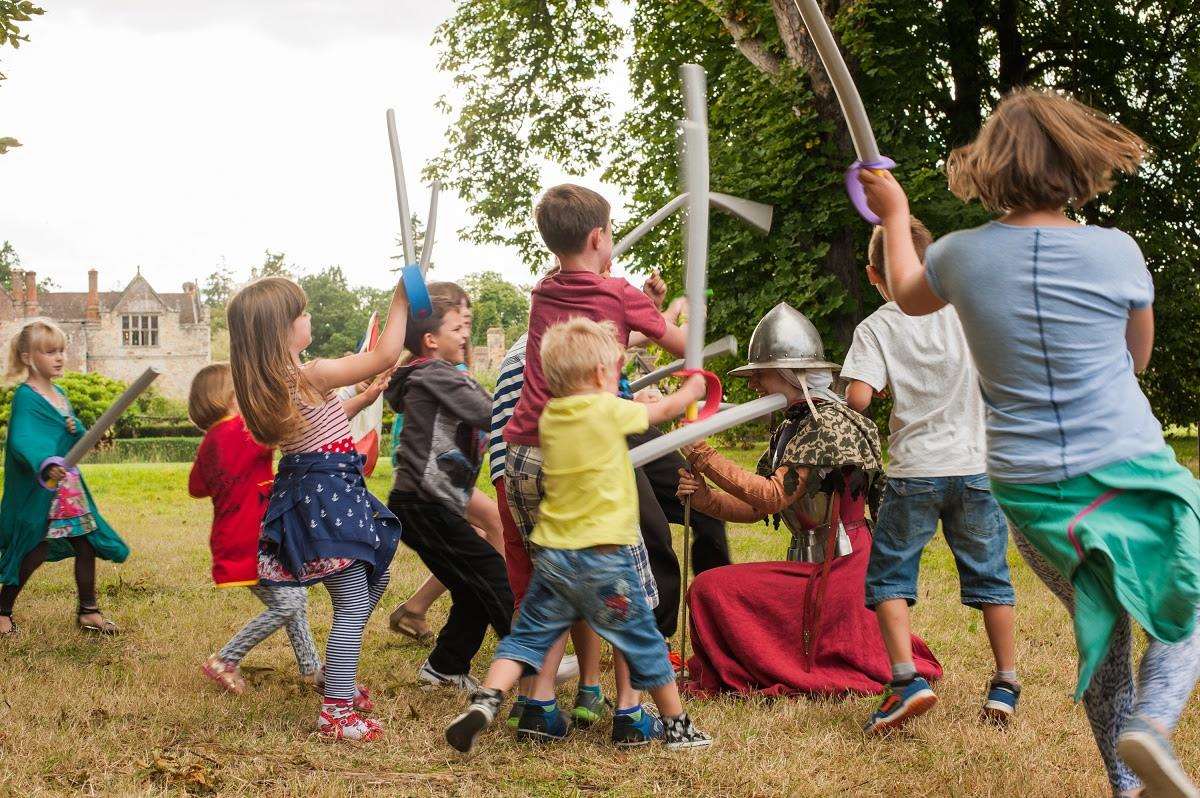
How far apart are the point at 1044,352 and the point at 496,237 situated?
53.3 ft

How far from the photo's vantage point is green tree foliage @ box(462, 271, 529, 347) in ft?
258

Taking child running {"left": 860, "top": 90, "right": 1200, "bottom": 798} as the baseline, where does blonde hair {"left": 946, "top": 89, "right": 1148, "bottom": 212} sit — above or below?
above

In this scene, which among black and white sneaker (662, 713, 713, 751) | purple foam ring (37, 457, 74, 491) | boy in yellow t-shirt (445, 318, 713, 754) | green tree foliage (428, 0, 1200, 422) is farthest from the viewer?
green tree foliage (428, 0, 1200, 422)

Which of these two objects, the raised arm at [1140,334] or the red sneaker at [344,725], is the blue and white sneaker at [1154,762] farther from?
the red sneaker at [344,725]

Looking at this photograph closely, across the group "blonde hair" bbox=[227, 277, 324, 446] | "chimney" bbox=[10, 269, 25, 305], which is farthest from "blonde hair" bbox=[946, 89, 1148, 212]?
"chimney" bbox=[10, 269, 25, 305]

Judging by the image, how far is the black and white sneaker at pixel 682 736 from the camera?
3.68 metres

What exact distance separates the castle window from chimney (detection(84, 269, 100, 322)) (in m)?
1.55

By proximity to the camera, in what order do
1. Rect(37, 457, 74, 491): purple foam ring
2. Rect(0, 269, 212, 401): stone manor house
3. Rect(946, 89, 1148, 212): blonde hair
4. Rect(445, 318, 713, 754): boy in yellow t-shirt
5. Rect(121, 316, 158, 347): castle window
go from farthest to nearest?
Rect(121, 316, 158, 347): castle window < Rect(0, 269, 212, 401): stone manor house < Rect(37, 457, 74, 491): purple foam ring < Rect(445, 318, 713, 754): boy in yellow t-shirt < Rect(946, 89, 1148, 212): blonde hair

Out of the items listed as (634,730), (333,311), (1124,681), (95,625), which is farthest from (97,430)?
(333,311)

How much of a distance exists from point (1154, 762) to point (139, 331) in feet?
222

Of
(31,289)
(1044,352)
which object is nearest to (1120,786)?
(1044,352)

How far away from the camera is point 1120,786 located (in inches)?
107

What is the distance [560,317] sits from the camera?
3797 mm

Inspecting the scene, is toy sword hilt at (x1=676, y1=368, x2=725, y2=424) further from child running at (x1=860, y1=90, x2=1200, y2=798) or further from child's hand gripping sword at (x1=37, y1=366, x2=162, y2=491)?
child's hand gripping sword at (x1=37, y1=366, x2=162, y2=491)
